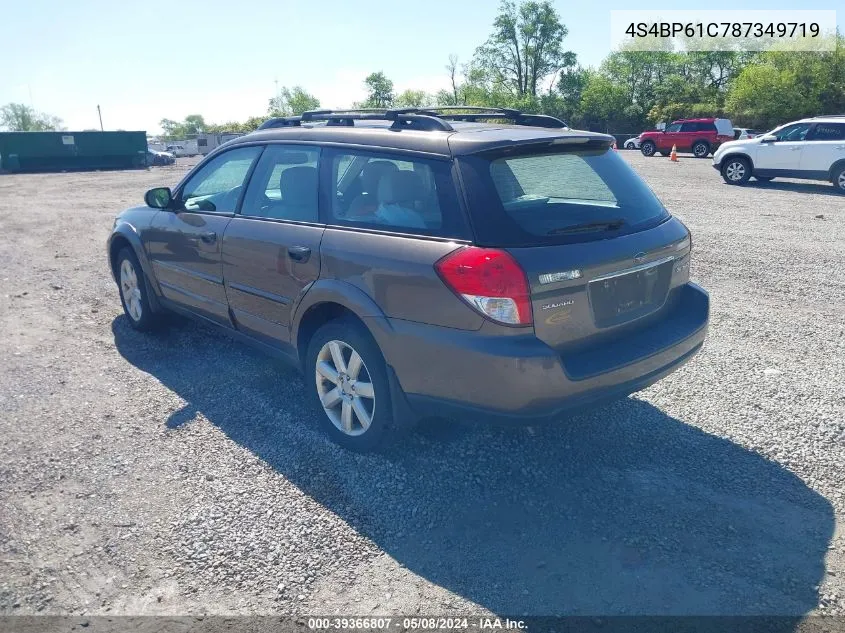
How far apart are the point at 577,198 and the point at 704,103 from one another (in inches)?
2338

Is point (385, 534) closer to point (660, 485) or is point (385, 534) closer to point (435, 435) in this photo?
point (435, 435)

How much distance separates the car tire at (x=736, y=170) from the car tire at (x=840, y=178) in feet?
7.16

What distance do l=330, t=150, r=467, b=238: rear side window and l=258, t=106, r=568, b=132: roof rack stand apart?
0.28m

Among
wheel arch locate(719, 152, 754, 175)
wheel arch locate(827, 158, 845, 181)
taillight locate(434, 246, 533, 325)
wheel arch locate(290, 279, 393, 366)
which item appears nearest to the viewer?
taillight locate(434, 246, 533, 325)

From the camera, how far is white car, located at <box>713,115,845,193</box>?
617 inches

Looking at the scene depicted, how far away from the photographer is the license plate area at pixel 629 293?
3.22 meters

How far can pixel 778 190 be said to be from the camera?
16328mm

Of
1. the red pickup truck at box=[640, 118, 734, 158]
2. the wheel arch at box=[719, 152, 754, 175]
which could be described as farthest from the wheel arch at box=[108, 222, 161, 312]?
the red pickup truck at box=[640, 118, 734, 158]

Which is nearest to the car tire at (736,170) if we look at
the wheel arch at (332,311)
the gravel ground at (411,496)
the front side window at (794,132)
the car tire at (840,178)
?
the front side window at (794,132)

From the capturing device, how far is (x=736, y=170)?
1778cm

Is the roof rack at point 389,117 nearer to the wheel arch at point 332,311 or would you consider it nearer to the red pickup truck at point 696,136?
the wheel arch at point 332,311

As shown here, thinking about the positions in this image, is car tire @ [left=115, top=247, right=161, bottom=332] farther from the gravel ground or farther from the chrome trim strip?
the chrome trim strip

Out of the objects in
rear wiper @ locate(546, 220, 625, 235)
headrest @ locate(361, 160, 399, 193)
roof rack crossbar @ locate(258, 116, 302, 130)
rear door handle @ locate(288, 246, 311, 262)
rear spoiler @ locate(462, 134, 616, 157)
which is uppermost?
roof rack crossbar @ locate(258, 116, 302, 130)

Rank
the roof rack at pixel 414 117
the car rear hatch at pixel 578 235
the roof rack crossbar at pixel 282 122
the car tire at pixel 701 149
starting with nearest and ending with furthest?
the car rear hatch at pixel 578 235
the roof rack at pixel 414 117
the roof rack crossbar at pixel 282 122
the car tire at pixel 701 149
